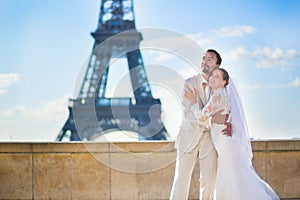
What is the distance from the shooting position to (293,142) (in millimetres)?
5730

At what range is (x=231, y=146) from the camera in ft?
12.9

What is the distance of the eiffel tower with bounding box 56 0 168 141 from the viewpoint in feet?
57.4

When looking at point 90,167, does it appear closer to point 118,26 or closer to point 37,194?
point 37,194

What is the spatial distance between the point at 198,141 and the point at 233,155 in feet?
0.95

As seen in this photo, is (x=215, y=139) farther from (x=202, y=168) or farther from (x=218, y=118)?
(x=202, y=168)

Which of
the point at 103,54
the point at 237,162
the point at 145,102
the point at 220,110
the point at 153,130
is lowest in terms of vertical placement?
the point at 237,162

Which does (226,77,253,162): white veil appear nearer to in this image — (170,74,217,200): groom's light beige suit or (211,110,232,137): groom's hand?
(211,110,232,137): groom's hand

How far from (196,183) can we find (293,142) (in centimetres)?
119

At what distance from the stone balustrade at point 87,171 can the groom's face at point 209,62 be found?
1874mm

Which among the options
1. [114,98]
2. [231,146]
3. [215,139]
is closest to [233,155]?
[231,146]

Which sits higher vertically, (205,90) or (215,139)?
(205,90)

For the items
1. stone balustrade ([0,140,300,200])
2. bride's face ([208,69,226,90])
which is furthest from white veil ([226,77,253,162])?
stone balustrade ([0,140,300,200])

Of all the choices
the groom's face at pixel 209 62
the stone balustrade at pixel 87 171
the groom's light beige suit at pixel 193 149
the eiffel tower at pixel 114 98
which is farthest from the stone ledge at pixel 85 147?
the eiffel tower at pixel 114 98

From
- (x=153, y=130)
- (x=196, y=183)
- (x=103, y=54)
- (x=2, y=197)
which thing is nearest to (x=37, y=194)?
(x=2, y=197)
